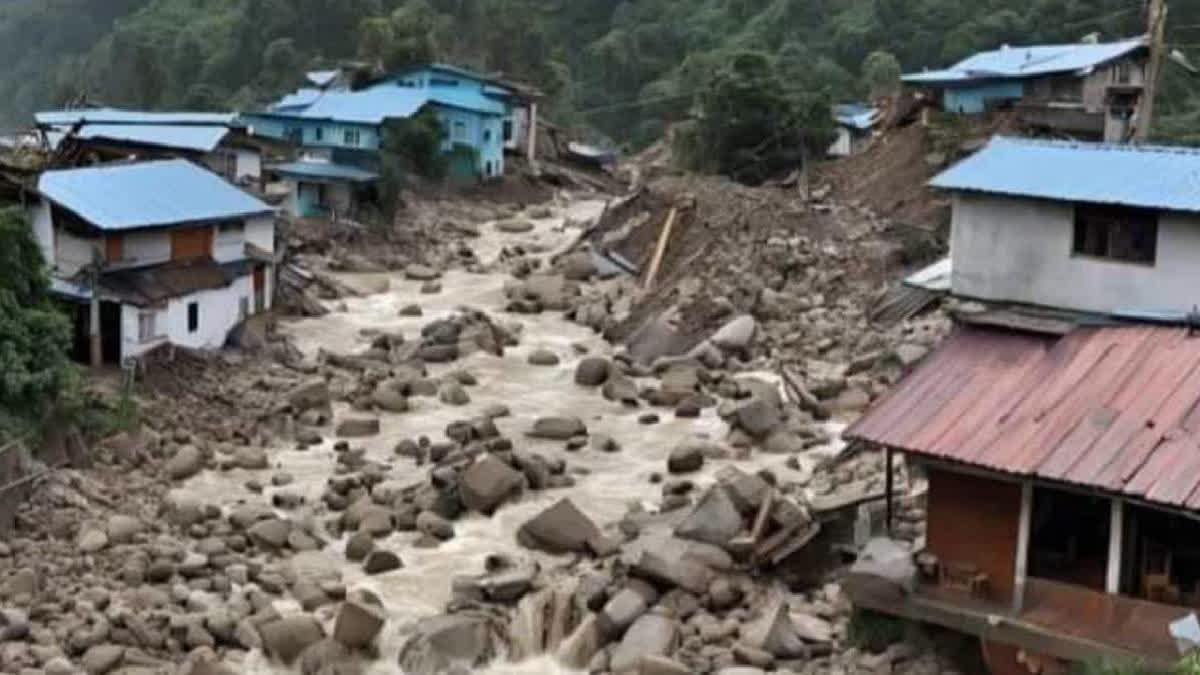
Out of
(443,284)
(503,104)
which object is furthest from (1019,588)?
(503,104)

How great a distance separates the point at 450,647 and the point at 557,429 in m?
9.44

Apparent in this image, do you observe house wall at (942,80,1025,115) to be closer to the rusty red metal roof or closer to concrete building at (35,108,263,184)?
concrete building at (35,108,263,184)

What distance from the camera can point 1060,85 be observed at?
39.5m

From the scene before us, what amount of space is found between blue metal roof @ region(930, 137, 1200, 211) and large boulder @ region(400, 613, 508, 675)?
857 centimetres

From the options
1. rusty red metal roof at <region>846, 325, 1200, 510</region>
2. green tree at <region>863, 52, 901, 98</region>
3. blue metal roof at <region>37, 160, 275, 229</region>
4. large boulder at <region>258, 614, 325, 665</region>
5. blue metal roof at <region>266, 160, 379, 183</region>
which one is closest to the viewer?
rusty red metal roof at <region>846, 325, 1200, 510</region>

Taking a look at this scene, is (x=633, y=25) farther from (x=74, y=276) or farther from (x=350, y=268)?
(x=74, y=276)

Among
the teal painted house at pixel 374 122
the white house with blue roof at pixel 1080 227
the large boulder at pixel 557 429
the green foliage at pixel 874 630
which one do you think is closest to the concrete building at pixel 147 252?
the large boulder at pixel 557 429

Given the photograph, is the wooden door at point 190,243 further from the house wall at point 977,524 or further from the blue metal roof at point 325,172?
the house wall at point 977,524

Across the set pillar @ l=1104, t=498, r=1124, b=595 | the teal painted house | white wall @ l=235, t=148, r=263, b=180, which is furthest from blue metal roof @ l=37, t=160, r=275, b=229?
pillar @ l=1104, t=498, r=1124, b=595

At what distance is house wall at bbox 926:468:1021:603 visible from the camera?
1731 centimetres

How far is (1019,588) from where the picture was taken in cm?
1702

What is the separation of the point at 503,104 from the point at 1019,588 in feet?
140

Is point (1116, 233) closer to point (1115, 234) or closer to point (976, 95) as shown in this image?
point (1115, 234)

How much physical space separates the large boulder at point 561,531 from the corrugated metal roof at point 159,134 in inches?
837
